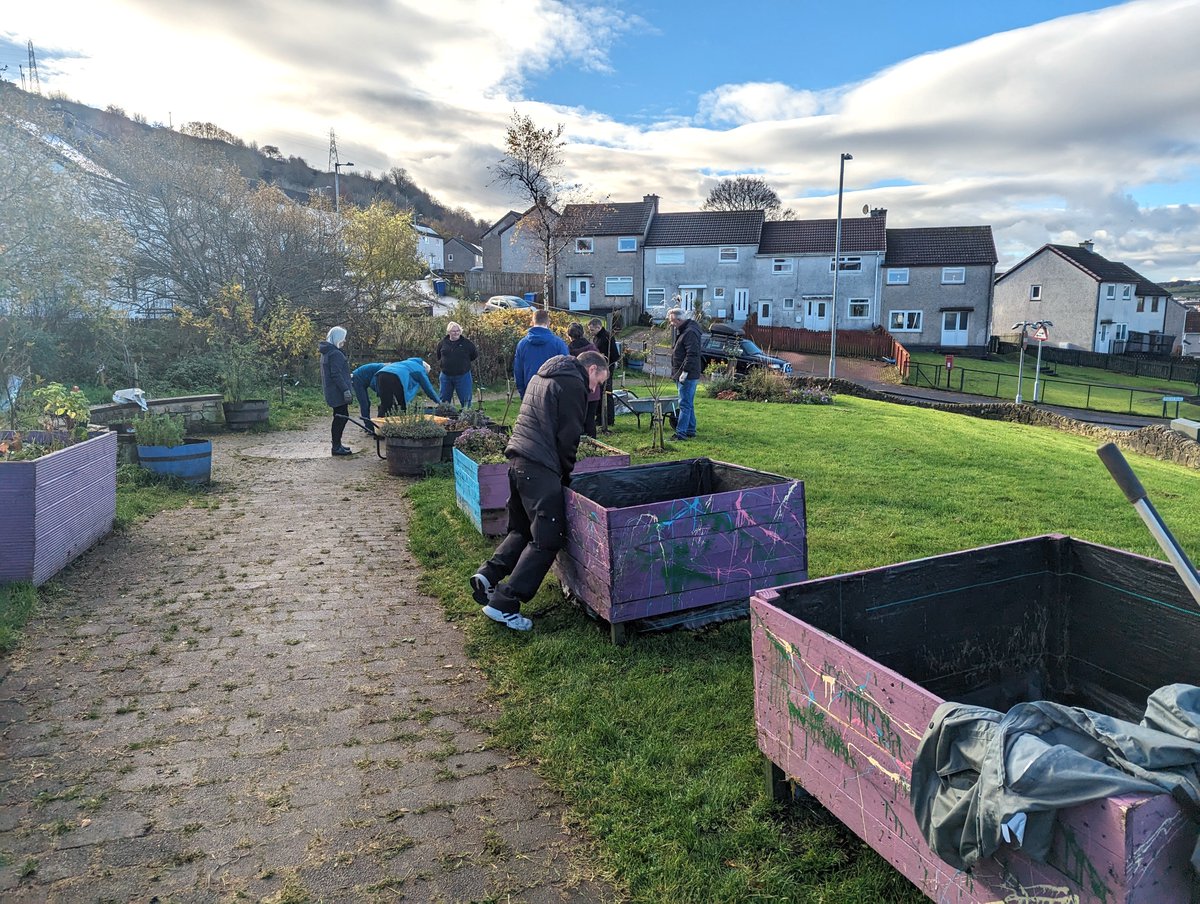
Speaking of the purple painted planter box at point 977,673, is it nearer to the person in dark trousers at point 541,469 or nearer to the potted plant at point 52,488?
the person in dark trousers at point 541,469

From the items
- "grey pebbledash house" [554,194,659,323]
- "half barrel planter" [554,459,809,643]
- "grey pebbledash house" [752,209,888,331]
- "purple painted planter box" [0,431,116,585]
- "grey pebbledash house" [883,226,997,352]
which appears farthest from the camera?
"grey pebbledash house" [554,194,659,323]

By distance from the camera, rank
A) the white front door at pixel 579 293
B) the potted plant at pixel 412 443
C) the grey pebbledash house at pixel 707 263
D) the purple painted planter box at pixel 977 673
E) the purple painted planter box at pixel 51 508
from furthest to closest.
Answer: the white front door at pixel 579 293, the grey pebbledash house at pixel 707 263, the potted plant at pixel 412 443, the purple painted planter box at pixel 51 508, the purple painted planter box at pixel 977 673

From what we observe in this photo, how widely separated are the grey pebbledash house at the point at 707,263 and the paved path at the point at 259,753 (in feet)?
148

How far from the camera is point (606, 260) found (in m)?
51.7

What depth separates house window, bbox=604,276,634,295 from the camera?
2032 inches

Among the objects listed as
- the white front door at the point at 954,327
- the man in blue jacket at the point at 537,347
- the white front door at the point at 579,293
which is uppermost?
the white front door at the point at 579,293

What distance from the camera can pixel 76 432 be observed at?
7.30 m

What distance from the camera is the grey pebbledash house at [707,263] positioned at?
163 feet

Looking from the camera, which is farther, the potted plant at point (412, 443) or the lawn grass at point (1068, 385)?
the lawn grass at point (1068, 385)

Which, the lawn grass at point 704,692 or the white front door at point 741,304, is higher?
the white front door at point 741,304

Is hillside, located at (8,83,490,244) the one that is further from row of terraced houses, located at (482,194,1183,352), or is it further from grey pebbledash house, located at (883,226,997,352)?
grey pebbledash house, located at (883,226,997,352)

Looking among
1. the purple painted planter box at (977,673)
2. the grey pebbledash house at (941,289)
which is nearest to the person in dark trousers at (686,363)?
the purple painted planter box at (977,673)

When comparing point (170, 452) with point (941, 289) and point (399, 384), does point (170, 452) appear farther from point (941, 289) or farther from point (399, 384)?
point (941, 289)

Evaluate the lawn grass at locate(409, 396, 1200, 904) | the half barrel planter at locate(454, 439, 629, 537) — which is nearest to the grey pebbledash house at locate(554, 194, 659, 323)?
the lawn grass at locate(409, 396, 1200, 904)
